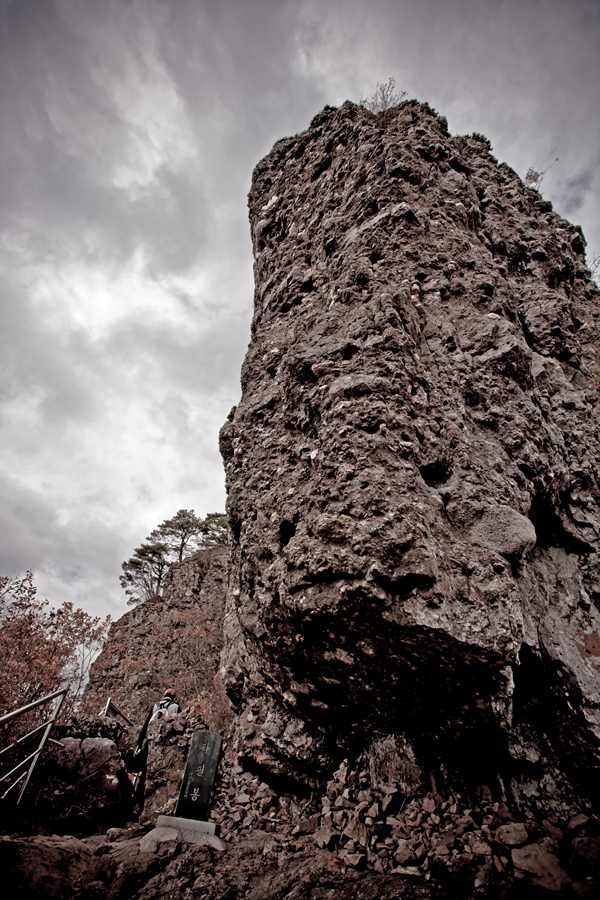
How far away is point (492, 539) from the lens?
12.9ft

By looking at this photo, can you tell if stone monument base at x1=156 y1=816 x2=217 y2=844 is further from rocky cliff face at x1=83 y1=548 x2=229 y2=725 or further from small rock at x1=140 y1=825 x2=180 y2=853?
rocky cliff face at x1=83 y1=548 x2=229 y2=725

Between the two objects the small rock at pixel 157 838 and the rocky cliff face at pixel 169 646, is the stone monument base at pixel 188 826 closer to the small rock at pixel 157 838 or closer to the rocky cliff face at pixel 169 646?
the small rock at pixel 157 838

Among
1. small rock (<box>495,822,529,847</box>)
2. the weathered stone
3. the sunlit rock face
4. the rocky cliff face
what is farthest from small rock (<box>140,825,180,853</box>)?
the rocky cliff face

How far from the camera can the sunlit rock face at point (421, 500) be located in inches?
141

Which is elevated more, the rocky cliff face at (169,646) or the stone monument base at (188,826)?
the rocky cliff face at (169,646)

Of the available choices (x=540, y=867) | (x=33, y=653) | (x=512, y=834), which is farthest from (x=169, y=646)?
(x=540, y=867)

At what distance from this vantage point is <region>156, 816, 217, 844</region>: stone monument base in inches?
179

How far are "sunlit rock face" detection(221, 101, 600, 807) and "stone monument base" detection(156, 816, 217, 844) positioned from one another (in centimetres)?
83

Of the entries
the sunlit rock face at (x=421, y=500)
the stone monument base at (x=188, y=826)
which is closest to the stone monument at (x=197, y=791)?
the stone monument base at (x=188, y=826)

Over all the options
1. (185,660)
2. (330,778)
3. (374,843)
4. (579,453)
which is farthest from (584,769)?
(185,660)

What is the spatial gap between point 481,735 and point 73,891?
167 inches

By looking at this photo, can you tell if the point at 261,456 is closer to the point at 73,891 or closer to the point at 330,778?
the point at 330,778

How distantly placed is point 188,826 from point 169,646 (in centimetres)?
1302

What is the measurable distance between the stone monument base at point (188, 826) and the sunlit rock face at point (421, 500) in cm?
83
